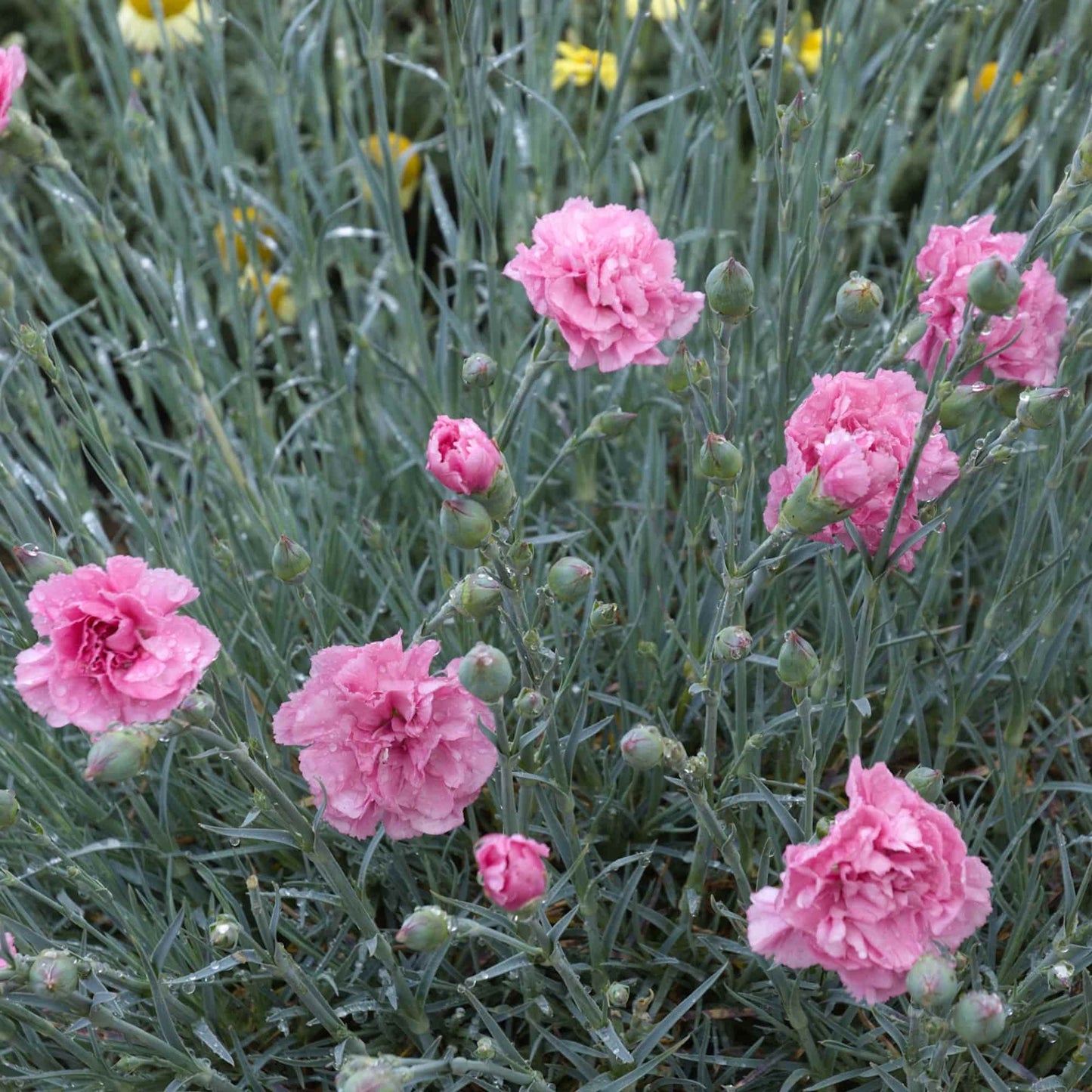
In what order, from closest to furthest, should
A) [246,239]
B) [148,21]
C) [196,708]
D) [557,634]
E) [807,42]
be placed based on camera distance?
[196,708], [557,634], [246,239], [148,21], [807,42]

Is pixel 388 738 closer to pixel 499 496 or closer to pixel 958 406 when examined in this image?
pixel 499 496

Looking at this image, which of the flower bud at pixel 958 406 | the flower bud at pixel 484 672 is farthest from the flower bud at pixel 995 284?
the flower bud at pixel 484 672

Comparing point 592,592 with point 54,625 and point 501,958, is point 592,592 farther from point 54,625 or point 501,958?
point 54,625

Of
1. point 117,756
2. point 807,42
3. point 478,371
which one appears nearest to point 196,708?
point 117,756

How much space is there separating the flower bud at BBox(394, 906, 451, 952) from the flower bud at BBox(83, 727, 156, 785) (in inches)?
8.8

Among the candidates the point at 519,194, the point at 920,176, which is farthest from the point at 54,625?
the point at 920,176

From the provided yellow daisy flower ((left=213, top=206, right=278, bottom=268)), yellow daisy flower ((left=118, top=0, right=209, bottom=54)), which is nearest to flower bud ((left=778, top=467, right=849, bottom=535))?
yellow daisy flower ((left=213, top=206, right=278, bottom=268))

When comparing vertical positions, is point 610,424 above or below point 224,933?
above

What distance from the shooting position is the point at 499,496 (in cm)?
89

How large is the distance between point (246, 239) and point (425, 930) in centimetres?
119

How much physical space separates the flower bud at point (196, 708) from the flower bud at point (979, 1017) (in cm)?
56

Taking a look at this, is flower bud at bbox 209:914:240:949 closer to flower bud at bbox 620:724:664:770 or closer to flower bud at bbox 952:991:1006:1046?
flower bud at bbox 620:724:664:770

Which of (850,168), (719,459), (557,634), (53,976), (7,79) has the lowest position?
(557,634)

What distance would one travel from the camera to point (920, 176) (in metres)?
2.98
